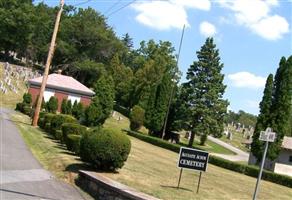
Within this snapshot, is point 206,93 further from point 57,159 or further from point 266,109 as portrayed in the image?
point 57,159

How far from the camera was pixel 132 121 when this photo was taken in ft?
214

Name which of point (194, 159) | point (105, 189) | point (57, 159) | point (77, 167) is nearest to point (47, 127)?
point (57, 159)

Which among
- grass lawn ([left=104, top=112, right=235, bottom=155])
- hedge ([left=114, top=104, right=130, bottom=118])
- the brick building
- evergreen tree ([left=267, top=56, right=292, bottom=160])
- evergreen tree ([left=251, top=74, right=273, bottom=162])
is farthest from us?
hedge ([left=114, top=104, right=130, bottom=118])

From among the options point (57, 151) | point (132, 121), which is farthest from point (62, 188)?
point (132, 121)

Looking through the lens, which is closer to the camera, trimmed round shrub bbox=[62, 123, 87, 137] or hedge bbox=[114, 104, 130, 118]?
trimmed round shrub bbox=[62, 123, 87, 137]

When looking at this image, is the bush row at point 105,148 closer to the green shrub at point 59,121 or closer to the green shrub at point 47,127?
the green shrub at point 59,121

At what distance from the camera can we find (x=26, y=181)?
15.3 m

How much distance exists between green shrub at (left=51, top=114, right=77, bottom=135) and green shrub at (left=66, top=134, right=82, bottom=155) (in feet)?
18.5

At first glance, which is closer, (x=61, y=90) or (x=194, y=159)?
(x=194, y=159)

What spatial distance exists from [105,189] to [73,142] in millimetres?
8834

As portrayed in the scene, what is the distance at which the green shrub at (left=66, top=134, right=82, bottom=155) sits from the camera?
22453 mm

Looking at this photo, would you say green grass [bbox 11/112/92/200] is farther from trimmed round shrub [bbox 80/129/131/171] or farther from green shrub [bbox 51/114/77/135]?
green shrub [bbox 51/114/77/135]

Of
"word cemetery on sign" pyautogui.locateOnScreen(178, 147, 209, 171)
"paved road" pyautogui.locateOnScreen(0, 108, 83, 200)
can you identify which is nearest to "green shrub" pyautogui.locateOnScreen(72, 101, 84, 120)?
"paved road" pyautogui.locateOnScreen(0, 108, 83, 200)

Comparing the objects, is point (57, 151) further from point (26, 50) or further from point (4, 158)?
point (26, 50)
